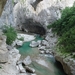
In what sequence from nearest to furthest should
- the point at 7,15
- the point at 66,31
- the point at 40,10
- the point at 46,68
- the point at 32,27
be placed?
the point at 46,68 < the point at 66,31 < the point at 7,15 < the point at 40,10 < the point at 32,27

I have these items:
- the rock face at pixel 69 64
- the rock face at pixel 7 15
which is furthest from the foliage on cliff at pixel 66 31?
the rock face at pixel 7 15

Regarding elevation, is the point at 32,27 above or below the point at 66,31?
below

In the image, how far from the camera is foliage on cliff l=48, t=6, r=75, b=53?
15.1 m

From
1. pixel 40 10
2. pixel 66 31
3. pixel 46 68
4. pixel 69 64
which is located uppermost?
pixel 40 10

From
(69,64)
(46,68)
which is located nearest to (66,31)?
(46,68)

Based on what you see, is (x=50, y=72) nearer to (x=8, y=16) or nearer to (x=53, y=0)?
(x=8, y=16)

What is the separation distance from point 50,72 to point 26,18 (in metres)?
16.0

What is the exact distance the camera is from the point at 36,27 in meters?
28.6

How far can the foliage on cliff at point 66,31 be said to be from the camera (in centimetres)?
1507

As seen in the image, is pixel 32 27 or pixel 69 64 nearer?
pixel 69 64

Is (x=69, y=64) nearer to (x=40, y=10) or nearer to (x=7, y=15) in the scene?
(x=7, y=15)

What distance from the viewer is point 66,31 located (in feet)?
62.7

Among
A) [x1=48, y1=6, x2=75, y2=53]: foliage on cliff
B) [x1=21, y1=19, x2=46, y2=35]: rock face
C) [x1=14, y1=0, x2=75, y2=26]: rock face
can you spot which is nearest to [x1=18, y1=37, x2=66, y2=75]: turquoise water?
[x1=48, y1=6, x2=75, y2=53]: foliage on cliff

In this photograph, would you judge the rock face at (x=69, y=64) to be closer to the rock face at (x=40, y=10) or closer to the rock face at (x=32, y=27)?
the rock face at (x=40, y=10)
